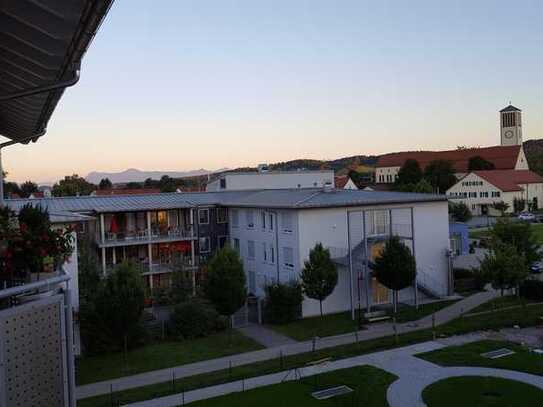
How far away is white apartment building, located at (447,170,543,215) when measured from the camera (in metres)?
92.1

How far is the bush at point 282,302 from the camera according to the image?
97.1 feet

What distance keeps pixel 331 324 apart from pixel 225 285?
21.1 ft

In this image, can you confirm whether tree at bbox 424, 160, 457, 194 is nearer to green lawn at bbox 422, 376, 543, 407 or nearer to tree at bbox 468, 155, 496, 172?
tree at bbox 468, 155, 496, 172

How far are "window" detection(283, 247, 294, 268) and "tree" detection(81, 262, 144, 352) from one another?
10285 millimetres

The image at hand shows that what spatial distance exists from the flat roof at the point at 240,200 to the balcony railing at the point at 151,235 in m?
1.71

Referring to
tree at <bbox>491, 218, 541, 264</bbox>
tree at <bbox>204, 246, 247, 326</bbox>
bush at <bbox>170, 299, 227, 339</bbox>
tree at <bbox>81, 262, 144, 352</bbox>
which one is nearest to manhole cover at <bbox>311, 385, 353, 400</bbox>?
tree at <bbox>204, 246, 247, 326</bbox>

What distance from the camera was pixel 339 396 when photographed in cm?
1859

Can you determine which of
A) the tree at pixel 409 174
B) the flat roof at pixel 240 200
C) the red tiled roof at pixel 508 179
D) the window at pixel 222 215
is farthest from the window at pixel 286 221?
the red tiled roof at pixel 508 179

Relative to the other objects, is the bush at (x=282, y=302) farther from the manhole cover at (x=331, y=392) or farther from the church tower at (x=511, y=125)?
the church tower at (x=511, y=125)

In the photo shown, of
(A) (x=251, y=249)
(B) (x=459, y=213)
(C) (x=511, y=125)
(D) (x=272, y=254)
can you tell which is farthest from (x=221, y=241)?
(C) (x=511, y=125)

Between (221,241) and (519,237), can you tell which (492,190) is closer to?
(519,237)

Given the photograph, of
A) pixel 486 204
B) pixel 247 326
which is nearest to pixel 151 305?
pixel 247 326

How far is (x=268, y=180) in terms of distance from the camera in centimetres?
5694

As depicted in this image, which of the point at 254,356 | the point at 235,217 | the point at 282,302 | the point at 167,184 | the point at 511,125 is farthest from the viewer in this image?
the point at 511,125
